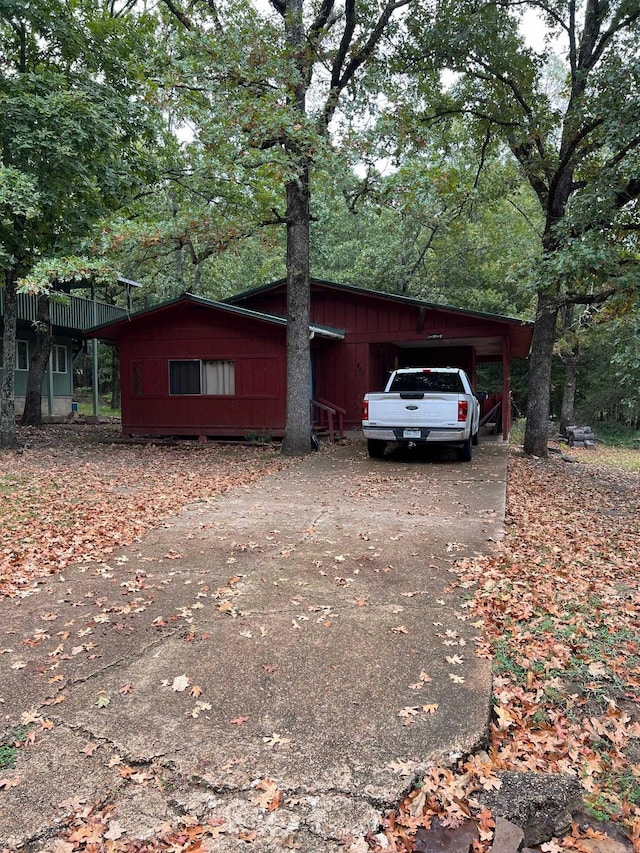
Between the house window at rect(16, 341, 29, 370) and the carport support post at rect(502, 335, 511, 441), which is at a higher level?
the house window at rect(16, 341, 29, 370)

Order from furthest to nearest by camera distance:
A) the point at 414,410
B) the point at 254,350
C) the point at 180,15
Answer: the point at 254,350 → the point at 180,15 → the point at 414,410

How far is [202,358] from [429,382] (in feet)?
21.8

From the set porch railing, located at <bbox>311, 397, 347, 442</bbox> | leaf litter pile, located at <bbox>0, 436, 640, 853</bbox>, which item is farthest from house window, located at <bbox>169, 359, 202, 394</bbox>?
leaf litter pile, located at <bbox>0, 436, 640, 853</bbox>

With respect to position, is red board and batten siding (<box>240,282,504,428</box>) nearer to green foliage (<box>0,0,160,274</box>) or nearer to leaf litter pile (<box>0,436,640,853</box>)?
green foliage (<box>0,0,160,274</box>)

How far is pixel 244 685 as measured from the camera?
3105 mm

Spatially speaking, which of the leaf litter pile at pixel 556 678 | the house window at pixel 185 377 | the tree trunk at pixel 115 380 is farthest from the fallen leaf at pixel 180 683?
the tree trunk at pixel 115 380

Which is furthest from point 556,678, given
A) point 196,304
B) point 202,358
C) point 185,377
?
point 185,377

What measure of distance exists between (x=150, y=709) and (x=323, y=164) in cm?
1004

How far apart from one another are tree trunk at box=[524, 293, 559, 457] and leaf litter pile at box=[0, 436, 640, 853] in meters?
3.89

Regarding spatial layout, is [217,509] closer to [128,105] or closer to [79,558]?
[79,558]

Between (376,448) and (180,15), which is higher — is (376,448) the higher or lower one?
the lower one

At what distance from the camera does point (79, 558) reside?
543 centimetres

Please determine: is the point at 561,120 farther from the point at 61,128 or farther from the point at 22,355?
the point at 22,355

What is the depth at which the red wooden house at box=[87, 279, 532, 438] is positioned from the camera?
1509 centimetres
